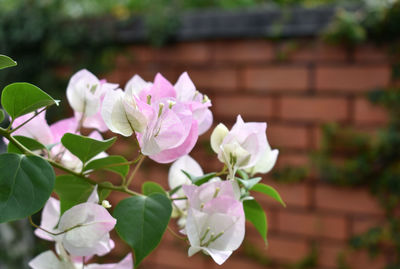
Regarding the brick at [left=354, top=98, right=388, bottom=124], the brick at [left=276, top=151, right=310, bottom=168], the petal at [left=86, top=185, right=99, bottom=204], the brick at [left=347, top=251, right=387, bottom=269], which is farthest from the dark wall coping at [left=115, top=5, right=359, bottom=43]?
the petal at [left=86, top=185, right=99, bottom=204]

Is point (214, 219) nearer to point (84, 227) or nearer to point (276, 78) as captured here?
point (84, 227)

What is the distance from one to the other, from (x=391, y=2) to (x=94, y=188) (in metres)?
1.13

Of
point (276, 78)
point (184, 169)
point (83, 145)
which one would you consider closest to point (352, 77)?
point (276, 78)

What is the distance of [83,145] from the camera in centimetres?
32

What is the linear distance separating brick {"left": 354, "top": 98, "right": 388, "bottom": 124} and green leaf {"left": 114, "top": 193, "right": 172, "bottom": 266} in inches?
41.8

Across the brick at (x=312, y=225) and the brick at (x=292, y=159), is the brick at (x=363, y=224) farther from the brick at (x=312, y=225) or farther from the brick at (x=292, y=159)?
the brick at (x=292, y=159)

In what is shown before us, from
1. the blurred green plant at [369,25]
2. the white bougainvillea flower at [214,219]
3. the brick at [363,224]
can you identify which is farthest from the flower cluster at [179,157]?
the brick at [363,224]

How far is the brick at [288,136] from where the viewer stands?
54.4 inches

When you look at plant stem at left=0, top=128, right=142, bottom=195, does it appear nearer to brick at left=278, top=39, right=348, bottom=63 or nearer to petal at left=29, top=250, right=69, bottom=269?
petal at left=29, top=250, right=69, bottom=269

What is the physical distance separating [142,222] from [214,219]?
48 mm

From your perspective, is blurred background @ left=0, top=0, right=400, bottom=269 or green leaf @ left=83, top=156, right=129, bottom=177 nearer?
green leaf @ left=83, top=156, right=129, bottom=177

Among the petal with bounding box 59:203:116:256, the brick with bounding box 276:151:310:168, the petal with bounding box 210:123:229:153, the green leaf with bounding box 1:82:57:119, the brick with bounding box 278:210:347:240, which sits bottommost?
the brick with bounding box 278:210:347:240

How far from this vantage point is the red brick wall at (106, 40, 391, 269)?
130cm

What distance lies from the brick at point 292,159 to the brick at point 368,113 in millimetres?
169
